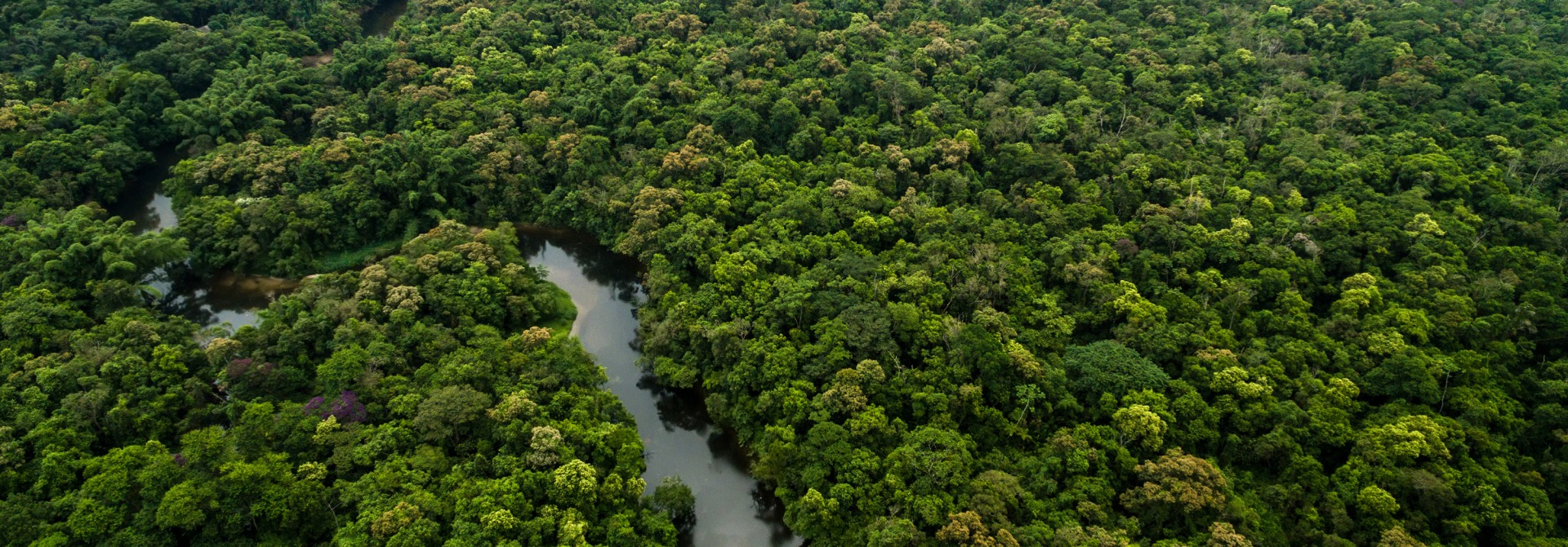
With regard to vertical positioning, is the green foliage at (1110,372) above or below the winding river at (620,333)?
above

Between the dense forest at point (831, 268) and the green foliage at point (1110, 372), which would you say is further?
the green foliage at point (1110, 372)

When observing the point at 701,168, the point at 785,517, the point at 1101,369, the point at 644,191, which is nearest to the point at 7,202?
the point at 644,191

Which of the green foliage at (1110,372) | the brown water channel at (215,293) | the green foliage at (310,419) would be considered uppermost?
the green foliage at (1110,372)

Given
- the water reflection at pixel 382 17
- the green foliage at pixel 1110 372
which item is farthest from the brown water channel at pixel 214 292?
the green foliage at pixel 1110 372

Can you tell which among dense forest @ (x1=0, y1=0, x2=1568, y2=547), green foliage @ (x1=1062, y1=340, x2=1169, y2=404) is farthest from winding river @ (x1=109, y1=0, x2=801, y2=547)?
green foliage @ (x1=1062, y1=340, x2=1169, y2=404)

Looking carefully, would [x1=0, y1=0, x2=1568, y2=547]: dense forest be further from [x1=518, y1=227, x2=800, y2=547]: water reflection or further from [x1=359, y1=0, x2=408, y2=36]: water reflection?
[x1=359, y1=0, x2=408, y2=36]: water reflection

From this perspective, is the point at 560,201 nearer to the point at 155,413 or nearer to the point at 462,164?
the point at 462,164

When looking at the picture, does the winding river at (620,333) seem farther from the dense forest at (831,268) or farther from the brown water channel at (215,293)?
the dense forest at (831,268)
